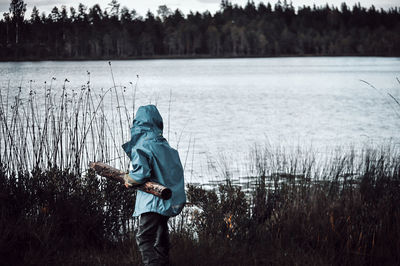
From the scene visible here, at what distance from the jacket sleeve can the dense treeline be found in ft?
211

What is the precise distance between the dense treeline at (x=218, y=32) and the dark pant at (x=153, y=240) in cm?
6438

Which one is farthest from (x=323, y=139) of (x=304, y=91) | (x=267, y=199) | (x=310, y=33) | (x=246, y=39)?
(x=310, y=33)

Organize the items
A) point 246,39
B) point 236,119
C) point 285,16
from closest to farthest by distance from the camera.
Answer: point 236,119 < point 246,39 < point 285,16

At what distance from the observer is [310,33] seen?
136 metres

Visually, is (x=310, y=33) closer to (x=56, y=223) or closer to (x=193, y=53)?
(x=193, y=53)

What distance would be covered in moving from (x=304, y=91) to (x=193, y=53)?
93869 mm

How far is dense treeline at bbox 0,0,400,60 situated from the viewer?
85.9 m

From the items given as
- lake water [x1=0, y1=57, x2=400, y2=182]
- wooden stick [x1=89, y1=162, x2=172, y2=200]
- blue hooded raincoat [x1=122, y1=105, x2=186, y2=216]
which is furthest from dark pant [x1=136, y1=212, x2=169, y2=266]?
lake water [x1=0, y1=57, x2=400, y2=182]

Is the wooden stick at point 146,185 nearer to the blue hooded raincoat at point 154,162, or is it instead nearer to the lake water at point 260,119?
the blue hooded raincoat at point 154,162

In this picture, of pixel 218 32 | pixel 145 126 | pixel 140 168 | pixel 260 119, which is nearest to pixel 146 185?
pixel 140 168

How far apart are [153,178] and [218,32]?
125935 mm

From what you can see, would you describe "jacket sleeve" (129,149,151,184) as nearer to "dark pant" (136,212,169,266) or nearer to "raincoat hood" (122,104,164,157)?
"raincoat hood" (122,104,164,157)

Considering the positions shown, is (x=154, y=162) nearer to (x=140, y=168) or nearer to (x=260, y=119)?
(x=140, y=168)

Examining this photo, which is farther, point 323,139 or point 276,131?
point 276,131
